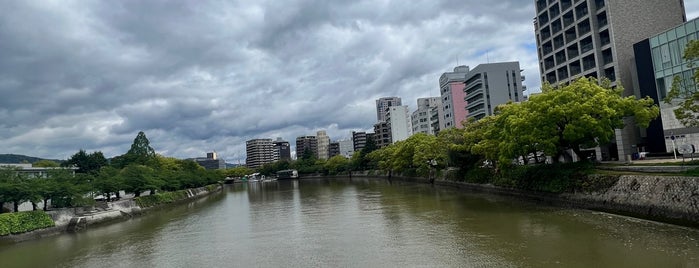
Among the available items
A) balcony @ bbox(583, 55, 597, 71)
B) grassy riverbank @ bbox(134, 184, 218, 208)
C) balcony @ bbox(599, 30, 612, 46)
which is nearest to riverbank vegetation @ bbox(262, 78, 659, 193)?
balcony @ bbox(599, 30, 612, 46)

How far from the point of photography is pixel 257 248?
1950cm

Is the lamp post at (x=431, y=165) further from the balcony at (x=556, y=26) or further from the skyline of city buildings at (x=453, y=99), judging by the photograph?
the skyline of city buildings at (x=453, y=99)

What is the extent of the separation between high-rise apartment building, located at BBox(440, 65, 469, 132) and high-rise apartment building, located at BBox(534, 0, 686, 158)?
47.8 meters

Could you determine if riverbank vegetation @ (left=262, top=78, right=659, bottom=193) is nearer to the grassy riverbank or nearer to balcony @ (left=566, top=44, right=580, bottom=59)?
balcony @ (left=566, top=44, right=580, bottom=59)

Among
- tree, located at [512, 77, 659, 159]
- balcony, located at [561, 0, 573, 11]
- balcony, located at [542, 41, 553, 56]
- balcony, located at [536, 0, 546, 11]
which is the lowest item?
tree, located at [512, 77, 659, 159]

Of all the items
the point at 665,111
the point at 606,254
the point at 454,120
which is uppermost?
the point at 454,120

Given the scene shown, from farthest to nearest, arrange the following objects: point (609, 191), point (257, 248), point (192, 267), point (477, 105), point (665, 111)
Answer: point (477, 105) < point (665, 111) < point (609, 191) < point (257, 248) < point (192, 267)

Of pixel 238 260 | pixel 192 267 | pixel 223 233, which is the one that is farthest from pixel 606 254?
pixel 223 233

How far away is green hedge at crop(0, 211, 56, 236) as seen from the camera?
27016mm

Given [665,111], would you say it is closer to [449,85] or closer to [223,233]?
[223,233]

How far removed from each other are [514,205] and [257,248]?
56.5 ft

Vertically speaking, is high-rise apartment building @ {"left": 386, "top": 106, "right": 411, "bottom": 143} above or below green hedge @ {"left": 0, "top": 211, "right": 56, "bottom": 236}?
above

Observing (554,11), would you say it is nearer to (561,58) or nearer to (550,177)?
(561,58)

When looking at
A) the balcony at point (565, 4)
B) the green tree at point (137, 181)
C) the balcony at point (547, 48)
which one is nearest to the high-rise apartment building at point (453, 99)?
the balcony at point (547, 48)
